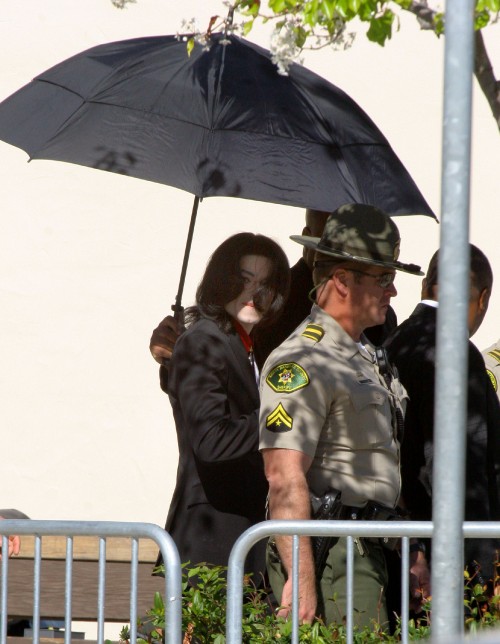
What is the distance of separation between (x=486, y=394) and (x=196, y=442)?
898 mm

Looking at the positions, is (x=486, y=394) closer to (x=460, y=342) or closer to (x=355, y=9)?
(x=355, y=9)

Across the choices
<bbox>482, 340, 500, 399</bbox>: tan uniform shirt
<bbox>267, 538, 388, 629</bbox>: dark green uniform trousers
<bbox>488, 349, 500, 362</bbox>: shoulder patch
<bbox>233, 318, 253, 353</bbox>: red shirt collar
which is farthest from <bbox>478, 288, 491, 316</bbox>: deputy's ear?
<bbox>267, 538, 388, 629</bbox>: dark green uniform trousers

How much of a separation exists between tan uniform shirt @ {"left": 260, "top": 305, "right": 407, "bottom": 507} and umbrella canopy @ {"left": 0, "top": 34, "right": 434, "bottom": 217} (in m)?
0.61

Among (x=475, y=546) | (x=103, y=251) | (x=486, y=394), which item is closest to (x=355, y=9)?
(x=486, y=394)

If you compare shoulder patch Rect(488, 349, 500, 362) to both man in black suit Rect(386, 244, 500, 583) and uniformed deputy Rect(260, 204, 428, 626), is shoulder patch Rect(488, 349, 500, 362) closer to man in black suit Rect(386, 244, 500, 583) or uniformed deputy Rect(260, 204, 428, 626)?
man in black suit Rect(386, 244, 500, 583)

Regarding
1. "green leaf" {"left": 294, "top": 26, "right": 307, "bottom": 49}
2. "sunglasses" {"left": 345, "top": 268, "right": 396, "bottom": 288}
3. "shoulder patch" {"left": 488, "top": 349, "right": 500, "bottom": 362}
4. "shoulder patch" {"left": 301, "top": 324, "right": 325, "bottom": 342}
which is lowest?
"shoulder patch" {"left": 301, "top": 324, "right": 325, "bottom": 342}

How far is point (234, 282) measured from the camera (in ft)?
13.0

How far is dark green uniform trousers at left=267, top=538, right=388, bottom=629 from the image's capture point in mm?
3332

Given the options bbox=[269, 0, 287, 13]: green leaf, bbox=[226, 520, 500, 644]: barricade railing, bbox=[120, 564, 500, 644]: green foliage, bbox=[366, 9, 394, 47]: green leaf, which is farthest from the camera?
bbox=[366, 9, 394, 47]: green leaf

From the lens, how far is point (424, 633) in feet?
10.3

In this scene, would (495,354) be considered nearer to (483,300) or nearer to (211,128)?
(483,300)

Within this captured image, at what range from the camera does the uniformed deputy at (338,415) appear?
11.0 ft

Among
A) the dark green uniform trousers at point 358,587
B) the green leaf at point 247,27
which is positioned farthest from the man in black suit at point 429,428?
the green leaf at point 247,27

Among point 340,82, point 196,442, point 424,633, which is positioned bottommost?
point 424,633
